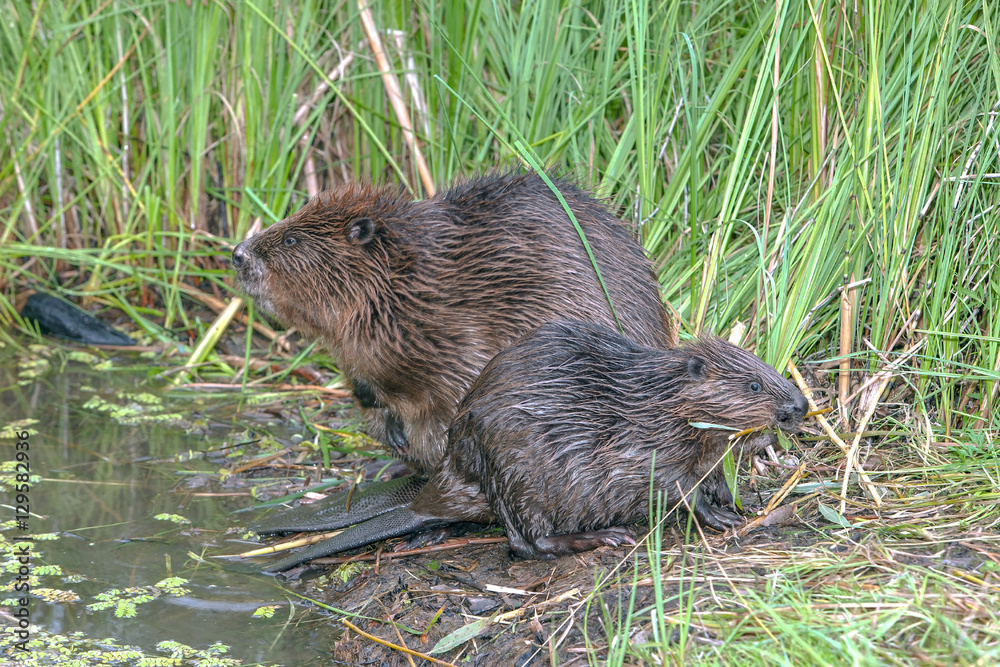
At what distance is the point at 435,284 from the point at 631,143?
1042mm

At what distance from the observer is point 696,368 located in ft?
8.56

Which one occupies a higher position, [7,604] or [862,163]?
[862,163]

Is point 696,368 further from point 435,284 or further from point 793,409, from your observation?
point 435,284

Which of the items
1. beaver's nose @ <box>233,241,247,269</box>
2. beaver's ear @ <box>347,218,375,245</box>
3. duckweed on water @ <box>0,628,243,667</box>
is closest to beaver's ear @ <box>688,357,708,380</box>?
beaver's ear @ <box>347,218,375,245</box>

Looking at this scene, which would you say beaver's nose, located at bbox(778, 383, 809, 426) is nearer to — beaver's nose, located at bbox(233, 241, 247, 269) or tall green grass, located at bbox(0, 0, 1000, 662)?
tall green grass, located at bbox(0, 0, 1000, 662)

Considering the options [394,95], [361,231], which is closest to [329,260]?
[361,231]

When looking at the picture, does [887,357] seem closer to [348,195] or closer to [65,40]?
[348,195]

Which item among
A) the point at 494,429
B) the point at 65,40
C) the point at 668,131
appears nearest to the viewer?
the point at 494,429

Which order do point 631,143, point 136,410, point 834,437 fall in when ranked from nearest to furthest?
point 834,437 → point 631,143 → point 136,410

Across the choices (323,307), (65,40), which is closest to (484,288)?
(323,307)

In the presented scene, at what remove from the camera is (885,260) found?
115 inches

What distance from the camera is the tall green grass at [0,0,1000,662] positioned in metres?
2.93

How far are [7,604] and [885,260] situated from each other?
256 cm

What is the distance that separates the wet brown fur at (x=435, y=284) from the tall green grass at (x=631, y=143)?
245mm
